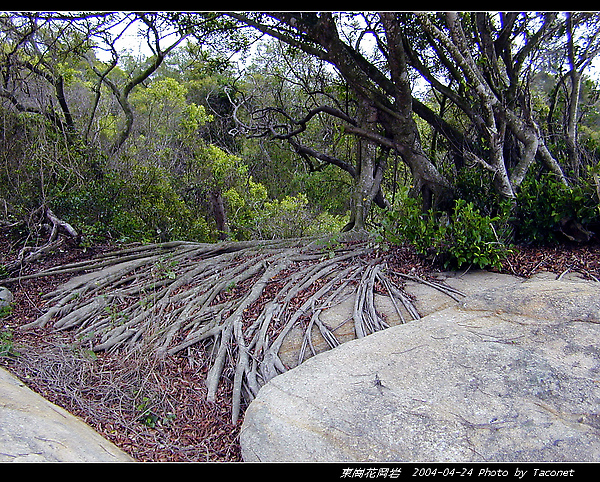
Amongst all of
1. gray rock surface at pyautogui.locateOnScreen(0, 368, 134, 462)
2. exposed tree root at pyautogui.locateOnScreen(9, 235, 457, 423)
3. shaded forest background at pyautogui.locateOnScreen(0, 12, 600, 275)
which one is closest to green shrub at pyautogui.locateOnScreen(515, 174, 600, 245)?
shaded forest background at pyautogui.locateOnScreen(0, 12, 600, 275)

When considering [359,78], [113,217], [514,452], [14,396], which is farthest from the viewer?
[113,217]

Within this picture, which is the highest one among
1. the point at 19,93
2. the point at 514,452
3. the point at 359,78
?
the point at 19,93

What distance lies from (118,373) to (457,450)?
348 cm

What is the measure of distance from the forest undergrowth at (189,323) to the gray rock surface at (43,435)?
38cm

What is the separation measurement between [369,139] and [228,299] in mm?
3355

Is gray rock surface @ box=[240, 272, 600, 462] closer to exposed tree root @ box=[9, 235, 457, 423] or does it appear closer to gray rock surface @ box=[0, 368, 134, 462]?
exposed tree root @ box=[9, 235, 457, 423]

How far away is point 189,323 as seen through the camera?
541cm

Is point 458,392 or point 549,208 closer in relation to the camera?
point 458,392

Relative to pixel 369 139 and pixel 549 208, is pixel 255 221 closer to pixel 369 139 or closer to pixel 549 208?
pixel 369 139

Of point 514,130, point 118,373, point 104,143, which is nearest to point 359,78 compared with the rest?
point 514,130

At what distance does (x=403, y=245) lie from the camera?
19.6ft

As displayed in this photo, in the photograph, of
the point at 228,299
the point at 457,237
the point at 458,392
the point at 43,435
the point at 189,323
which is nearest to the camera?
the point at 43,435

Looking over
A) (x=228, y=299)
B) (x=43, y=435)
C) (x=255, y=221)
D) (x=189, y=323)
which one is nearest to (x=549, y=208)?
(x=228, y=299)

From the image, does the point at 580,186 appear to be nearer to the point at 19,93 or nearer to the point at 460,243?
the point at 460,243
